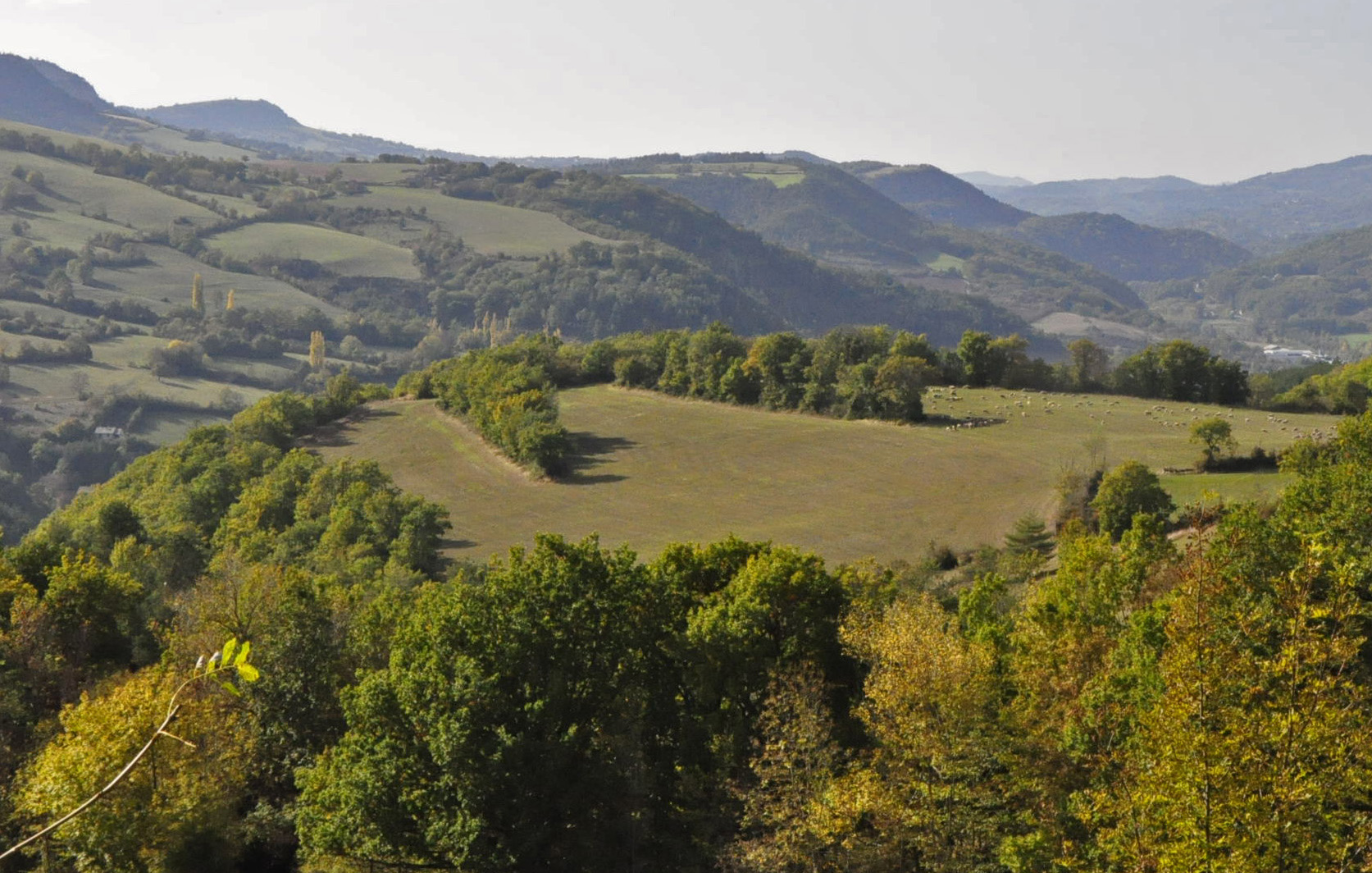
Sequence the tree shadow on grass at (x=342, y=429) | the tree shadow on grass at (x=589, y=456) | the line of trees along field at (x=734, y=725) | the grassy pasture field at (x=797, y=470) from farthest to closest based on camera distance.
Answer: the tree shadow on grass at (x=342, y=429) < the tree shadow on grass at (x=589, y=456) < the grassy pasture field at (x=797, y=470) < the line of trees along field at (x=734, y=725)

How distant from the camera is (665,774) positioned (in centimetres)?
3344

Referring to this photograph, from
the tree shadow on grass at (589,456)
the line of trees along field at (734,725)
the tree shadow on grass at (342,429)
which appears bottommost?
the tree shadow on grass at (342,429)

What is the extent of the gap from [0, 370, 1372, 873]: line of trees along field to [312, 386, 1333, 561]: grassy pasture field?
1474 inches

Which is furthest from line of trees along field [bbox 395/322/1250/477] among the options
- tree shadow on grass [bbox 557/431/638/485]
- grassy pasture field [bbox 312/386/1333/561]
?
grassy pasture field [bbox 312/386/1333/561]

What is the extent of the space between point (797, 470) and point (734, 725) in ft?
212

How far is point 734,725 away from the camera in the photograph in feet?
110

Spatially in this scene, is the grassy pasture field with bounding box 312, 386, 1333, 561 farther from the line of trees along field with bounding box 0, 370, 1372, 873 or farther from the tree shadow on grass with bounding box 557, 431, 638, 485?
the line of trees along field with bounding box 0, 370, 1372, 873

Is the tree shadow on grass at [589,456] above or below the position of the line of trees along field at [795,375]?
below

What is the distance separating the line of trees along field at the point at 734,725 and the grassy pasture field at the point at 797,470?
1474 inches

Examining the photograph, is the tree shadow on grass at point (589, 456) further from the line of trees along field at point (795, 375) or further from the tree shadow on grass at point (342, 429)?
the tree shadow on grass at point (342, 429)

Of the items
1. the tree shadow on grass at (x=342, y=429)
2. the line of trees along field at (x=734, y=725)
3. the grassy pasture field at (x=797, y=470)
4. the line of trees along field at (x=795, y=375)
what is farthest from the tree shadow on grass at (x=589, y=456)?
the line of trees along field at (x=734, y=725)

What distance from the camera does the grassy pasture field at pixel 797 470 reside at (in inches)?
3241

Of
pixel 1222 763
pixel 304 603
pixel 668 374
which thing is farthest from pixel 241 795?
pixel 668 374

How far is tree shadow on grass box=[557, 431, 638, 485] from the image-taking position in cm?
10031
